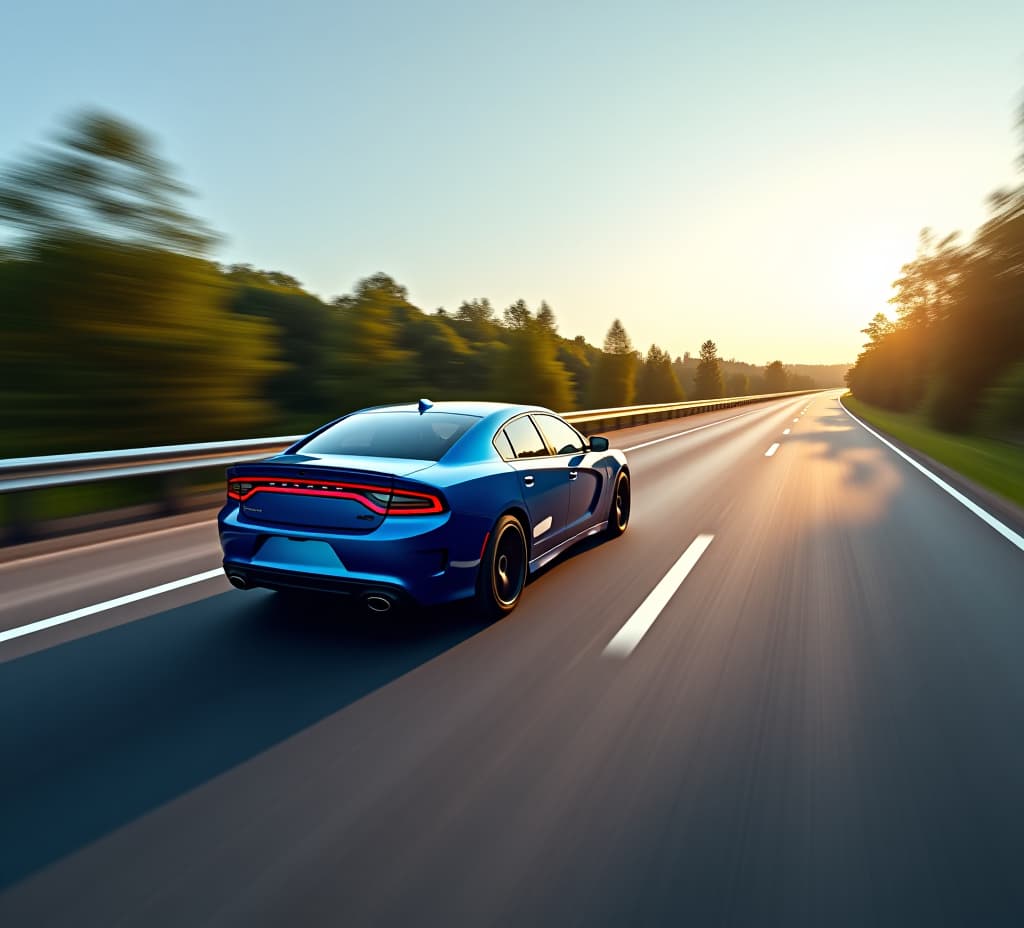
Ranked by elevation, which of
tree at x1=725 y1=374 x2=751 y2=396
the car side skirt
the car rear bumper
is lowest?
tree at x1=725 y1=374 x2=751 y2=396

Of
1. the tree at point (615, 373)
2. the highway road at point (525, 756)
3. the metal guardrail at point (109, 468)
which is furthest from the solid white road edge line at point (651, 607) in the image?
the tree at point (615, 373)

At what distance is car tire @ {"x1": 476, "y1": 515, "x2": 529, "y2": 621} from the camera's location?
4902 mm

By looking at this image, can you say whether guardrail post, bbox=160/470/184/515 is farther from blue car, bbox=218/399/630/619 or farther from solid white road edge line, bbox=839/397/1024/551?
solid white road edge line, bbox=839/397/1024/551

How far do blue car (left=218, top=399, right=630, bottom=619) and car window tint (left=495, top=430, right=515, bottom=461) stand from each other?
0.04 ft

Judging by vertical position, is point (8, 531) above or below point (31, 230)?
below

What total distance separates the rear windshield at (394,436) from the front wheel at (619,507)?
2708mm

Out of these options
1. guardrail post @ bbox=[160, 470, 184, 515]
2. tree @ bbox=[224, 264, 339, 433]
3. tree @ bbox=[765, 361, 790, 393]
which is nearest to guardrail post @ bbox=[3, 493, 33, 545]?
guardrail post @ bbox=[160, 470, 184, 515]

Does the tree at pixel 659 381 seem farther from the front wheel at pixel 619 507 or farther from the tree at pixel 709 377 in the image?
the front wheel at pixel 619 507

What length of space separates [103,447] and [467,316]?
103m

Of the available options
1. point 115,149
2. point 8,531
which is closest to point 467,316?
point 115,149

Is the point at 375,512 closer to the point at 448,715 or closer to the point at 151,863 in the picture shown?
the point at 448,715

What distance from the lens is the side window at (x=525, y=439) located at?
5.77 meters

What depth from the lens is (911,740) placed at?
3412 mm

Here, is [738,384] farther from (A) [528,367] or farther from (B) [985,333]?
(B) [985,333]
